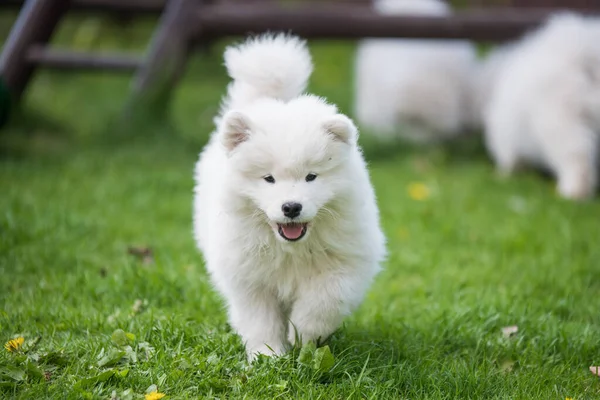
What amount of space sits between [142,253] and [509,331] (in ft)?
6.90

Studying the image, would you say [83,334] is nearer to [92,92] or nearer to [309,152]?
[309,152]

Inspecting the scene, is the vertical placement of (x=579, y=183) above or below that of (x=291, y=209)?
below

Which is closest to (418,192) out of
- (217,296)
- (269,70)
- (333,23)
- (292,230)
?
(333,23)

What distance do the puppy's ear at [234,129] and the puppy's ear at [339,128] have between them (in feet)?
0.96

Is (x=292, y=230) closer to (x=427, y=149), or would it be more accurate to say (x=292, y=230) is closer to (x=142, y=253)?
(x=142, y=253)

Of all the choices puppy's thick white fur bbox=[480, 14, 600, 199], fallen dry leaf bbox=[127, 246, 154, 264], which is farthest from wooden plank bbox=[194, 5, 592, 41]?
fallen dry leaf bbox=[127, 246, 154, 264]

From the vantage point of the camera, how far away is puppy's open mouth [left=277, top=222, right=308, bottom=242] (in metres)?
2.63

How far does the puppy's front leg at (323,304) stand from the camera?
277 cm

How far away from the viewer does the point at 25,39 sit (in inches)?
234

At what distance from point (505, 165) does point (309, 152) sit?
→ 169 inches

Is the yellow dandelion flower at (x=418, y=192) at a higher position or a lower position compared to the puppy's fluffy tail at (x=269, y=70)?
lower

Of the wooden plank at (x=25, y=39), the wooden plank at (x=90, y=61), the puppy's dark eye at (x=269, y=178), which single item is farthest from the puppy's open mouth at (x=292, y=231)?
the wooden plank at (x=90, y=61)

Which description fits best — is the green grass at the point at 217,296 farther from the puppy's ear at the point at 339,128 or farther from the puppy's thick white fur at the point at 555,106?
the puppy's ear at the point at 339,128

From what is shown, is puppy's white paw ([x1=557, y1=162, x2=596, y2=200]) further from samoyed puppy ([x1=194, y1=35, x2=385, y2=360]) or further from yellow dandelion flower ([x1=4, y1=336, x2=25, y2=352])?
yellow dandelion flower ([x1=4, y1=336, x2=25, y2=352])
